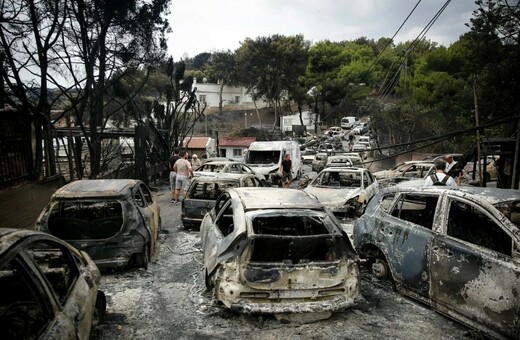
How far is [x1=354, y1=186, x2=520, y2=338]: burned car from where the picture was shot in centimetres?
383

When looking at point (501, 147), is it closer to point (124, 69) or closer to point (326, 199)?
point (326, 199)

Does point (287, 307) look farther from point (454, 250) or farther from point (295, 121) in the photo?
point (295, 121)

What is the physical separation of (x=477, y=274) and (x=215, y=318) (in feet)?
9.76

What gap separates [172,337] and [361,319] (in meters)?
2.25

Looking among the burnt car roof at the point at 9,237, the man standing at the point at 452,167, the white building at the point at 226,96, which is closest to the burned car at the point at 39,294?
the burnt car roof at the point at 9,237

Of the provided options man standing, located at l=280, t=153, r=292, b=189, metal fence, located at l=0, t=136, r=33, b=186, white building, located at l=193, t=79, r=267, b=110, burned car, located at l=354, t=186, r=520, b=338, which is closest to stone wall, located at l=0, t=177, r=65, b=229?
metal fence, located at l=0, t=136, r=33, b=186

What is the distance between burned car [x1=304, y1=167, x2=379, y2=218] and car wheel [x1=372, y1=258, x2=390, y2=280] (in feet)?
12.9

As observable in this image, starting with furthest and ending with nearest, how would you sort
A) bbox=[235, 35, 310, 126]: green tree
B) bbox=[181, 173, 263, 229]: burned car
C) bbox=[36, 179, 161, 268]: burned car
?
bbox=[235, 35, 310, 126]: green tree → bbox=[181, 173, 263, 229]: burned car → bbox=[36, 179, 161, 268]: burned car

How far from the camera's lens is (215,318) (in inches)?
183

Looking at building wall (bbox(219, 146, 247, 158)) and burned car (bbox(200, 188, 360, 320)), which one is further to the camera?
building wall (bbox(219, 146, 247, 158))

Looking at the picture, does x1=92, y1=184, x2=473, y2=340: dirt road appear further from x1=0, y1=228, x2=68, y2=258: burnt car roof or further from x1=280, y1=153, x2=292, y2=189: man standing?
x1=280, y1=153, x2=292, y2=189: man standing

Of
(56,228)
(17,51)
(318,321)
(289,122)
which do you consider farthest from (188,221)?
(289,122)

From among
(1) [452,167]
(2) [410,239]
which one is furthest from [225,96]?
(2) [410,239]

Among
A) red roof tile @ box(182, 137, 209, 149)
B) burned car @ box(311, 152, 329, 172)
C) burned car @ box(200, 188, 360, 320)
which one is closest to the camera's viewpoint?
burned car @ box(200, 188, 360, 320)
